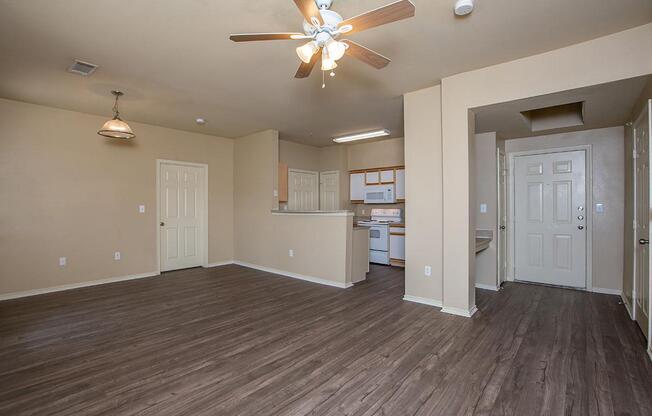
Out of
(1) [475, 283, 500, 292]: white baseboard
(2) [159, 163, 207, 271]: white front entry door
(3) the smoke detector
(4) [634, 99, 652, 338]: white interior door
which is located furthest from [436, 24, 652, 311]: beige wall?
(2) [159, 163, 207, 271]: white front entry door

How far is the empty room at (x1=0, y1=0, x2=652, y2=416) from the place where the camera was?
2193 millimetres

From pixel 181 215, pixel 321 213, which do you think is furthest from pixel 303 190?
pixel 181 215

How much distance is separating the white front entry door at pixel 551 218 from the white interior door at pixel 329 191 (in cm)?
363

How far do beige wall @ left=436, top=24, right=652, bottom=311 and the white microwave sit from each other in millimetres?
3151

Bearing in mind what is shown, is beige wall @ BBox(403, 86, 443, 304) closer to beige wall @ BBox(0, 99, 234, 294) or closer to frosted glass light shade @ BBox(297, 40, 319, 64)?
frosted glass light shade @ BBox(297, 40, 319, 64)

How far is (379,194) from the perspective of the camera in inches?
272

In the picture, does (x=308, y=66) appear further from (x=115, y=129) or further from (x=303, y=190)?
(x=303, y=190)

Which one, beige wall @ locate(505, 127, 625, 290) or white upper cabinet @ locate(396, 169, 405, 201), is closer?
beige wall @ locate(505, 127, 625, 290)

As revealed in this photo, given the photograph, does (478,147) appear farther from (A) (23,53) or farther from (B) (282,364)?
(A) (23,53)

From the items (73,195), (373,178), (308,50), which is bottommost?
(73,195)

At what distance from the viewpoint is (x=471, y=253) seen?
11.4ft

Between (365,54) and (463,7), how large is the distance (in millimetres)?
743

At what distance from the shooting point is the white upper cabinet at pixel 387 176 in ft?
22.0

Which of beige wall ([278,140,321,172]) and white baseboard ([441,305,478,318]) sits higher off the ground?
beige wall ([278,140,321,172])
